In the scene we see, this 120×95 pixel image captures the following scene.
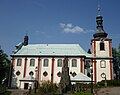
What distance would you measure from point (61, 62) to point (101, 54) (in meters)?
10.8

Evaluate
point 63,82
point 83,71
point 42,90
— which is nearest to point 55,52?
point 83,71

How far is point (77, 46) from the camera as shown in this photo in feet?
172

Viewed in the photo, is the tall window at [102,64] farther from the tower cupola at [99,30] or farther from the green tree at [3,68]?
the green tree at [3,68]

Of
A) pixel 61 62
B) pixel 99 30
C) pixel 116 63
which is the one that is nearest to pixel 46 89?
pixel 61 62

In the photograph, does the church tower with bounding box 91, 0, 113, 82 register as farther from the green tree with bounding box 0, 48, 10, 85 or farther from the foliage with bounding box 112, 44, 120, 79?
the green tree with bounding box 0, 48, 10, 85

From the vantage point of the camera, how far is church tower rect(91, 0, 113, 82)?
4641 cm

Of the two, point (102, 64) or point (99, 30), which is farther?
point (99, 30)

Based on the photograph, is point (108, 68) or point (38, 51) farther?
point (38, 51)

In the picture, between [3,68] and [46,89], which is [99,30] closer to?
[3,68]

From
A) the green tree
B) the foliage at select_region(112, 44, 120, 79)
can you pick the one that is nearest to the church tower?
the foliage at select_region(112, 44, 120, 79)

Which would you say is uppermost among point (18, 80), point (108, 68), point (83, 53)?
point (83, 53)

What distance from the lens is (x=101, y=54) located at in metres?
48.6

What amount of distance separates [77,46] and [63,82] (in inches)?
975

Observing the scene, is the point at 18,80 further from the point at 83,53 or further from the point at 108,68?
the point at 108,68
